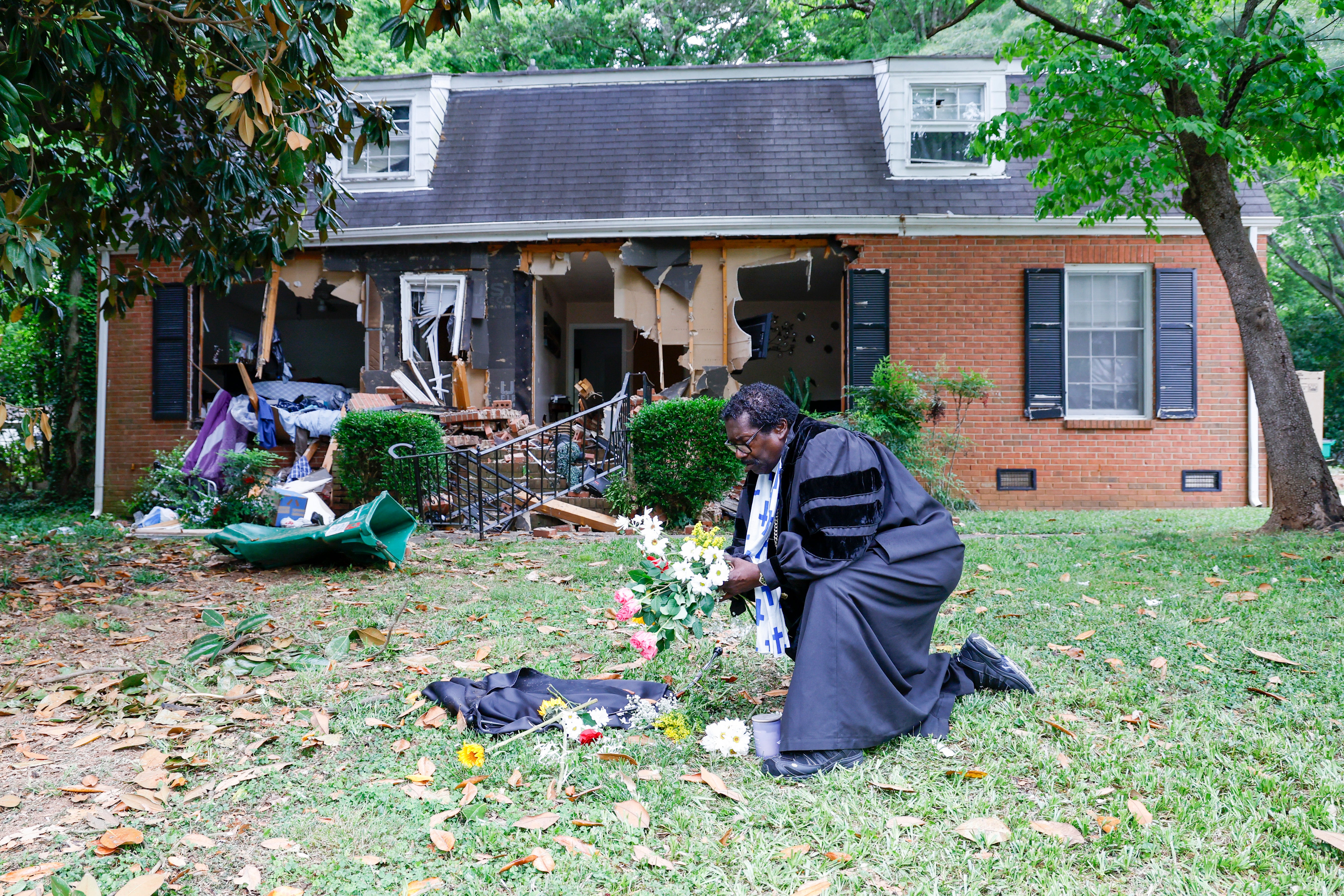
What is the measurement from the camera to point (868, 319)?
10438 mm

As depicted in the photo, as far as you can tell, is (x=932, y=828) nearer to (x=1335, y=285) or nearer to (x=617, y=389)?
A: (x=617, y=389)

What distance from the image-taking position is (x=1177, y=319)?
1016cm

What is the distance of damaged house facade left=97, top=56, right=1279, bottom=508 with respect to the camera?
33.6 ft

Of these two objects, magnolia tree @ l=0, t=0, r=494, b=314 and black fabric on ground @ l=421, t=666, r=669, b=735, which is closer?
black fabric on ground @ l=421, t=666, r=669, b=735

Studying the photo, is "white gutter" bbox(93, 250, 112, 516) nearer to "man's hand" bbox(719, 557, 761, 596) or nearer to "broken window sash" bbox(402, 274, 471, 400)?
"broken window sash" bbox(402, 274, 471, 400)

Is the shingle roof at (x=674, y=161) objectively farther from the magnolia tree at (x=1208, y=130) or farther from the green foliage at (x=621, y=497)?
the green foliage at (x=621, y=497)

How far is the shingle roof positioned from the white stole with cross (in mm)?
8031

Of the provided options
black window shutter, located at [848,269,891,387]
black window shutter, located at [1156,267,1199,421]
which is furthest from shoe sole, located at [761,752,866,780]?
black window shutter, located at [1156,267,1199,421]

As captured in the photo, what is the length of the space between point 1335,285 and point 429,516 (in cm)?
2222

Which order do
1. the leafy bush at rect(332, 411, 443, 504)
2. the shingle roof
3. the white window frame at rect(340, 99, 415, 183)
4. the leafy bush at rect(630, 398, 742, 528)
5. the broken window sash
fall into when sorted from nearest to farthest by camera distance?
the leafy bush at rect(630, 398, 742, 528)
the leafy bush at rect(332, 411, 443, 504)
the shingle roof
the broken window sash
the white window frame at rect(340, 99, 415, 183)

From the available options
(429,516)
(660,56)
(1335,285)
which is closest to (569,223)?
(429,516)

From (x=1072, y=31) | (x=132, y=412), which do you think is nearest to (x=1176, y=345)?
(x=1072, y=31)

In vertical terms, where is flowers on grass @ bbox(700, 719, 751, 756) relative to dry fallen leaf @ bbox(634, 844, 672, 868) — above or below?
above

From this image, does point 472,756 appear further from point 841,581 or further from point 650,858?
point 841,581
